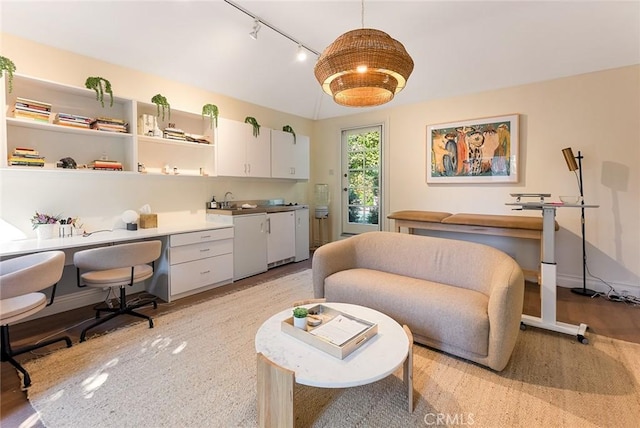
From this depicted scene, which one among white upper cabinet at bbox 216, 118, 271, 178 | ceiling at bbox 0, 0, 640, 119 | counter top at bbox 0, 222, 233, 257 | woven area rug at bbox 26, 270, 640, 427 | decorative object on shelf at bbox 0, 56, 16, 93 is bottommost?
woven area rug at bbox 26, 270, 640, 427

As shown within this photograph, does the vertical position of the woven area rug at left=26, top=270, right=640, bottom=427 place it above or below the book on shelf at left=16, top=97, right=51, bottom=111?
below

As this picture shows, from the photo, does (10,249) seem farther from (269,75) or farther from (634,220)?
(634,220)

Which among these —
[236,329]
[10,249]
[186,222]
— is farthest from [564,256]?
[10,249]

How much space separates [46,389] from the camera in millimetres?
1847

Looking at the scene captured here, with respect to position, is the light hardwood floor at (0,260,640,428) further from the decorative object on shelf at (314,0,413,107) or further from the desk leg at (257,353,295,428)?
the decorative object on shelf at (314,0,413,107)

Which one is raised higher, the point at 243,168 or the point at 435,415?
the point at 243,168

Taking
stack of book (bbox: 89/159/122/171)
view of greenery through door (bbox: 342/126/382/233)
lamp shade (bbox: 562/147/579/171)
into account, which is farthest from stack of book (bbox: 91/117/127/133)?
lamp shade (bbox: 562/147/579/171)

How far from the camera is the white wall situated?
11.1 ft

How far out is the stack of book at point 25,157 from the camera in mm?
2551

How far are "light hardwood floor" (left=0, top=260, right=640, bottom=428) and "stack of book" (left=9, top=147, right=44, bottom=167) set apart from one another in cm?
148

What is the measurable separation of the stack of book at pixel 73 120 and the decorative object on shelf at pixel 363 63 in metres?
2.48

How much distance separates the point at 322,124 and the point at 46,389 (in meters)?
5.37

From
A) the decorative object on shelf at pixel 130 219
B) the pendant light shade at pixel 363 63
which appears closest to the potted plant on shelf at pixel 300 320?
the pendant light shade at pixel 363 63

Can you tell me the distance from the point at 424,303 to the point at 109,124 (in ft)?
11.5
